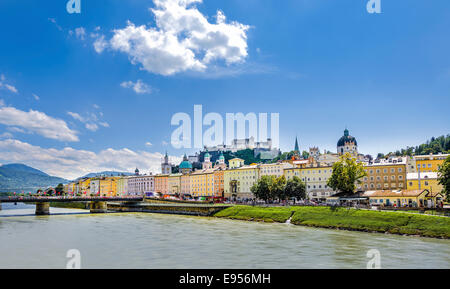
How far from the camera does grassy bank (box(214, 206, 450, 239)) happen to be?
3950 centimetres

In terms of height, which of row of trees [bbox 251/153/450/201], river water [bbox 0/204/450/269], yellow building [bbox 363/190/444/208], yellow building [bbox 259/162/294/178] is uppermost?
yellow building [bbox 259/162/294/178]

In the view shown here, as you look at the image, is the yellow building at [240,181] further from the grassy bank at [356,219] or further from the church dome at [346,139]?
the church dome at [346,139]

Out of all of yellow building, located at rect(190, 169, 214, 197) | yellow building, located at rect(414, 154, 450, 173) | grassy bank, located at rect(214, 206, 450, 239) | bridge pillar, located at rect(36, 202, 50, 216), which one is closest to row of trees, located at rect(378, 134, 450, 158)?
yellow building, located at rect(414, 154, 450, 173)

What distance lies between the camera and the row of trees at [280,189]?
74375 millimetres

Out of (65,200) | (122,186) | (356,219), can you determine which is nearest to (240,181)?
(65,200)

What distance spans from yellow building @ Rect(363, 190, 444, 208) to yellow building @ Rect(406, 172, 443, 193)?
524cm

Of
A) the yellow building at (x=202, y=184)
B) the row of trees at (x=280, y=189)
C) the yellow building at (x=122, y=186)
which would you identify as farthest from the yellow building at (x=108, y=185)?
the row of trees at (x=280, y=189)

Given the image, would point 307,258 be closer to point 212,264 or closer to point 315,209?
point 212,264

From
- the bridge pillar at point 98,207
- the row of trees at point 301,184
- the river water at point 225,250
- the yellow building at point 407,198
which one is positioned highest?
the row of trees at point 301,184

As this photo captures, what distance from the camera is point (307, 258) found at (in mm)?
26719

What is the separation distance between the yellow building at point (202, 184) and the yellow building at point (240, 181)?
8.96 meters

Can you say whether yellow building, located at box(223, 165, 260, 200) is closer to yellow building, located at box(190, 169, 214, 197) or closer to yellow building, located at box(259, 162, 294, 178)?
yellow building, located at box(259, 162, 294, 178)

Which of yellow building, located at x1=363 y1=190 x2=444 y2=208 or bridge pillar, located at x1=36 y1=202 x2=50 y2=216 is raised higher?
yellow building, located at x1=363 y1=190 x2=444 y2=208
